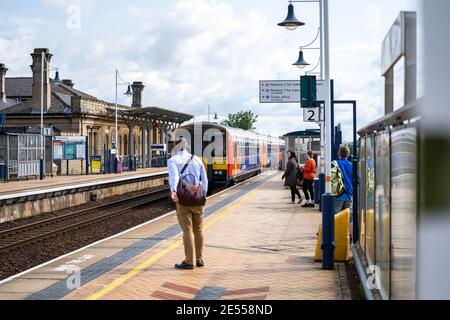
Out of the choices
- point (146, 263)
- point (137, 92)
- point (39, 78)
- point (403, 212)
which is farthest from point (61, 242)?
point (137, 92)

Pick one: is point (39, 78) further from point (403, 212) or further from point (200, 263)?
point (403, 212)

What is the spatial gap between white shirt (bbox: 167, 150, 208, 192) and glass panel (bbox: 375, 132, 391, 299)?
3534 mm

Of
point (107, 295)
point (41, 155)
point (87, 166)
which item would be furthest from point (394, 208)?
point (87, 166)

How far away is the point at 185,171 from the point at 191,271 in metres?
1.28

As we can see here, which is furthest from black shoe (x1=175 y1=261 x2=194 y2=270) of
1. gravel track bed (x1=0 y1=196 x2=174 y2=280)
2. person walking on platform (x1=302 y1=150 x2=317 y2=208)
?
person walking on platform (x1=302 y1=150 x2=317 y2=208)

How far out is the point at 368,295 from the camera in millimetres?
6012

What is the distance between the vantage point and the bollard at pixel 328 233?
897 cm

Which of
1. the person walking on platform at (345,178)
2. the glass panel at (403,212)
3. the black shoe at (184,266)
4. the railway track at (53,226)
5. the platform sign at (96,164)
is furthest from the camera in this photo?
the platform sign at (96,164)

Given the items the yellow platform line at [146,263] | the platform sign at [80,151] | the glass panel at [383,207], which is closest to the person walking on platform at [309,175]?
the yellow platform line at [146,263]

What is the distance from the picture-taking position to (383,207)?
17.6 ft

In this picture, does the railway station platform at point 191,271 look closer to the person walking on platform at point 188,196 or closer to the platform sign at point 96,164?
the person walking on platform at point 188,196

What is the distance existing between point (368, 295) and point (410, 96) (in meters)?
2.58

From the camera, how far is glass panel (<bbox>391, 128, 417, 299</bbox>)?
3508 millimetres

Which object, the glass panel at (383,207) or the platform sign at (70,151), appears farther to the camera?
the platform sign at (70,151)
